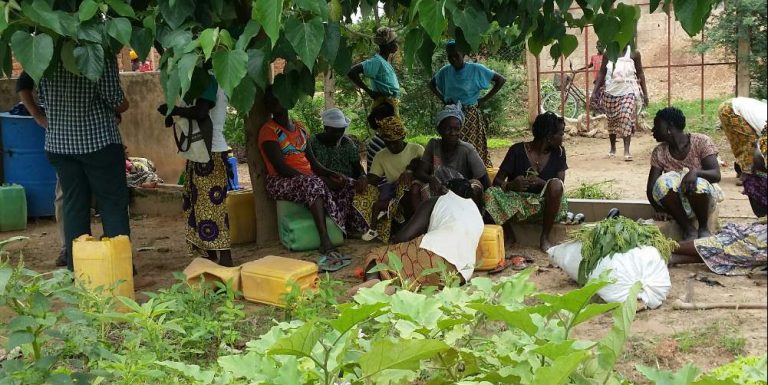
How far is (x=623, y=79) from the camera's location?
9.79 m

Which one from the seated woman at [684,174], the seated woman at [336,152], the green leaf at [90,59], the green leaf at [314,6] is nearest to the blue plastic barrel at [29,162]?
the seated woman at [336,152]

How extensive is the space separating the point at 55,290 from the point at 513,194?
11.7ft

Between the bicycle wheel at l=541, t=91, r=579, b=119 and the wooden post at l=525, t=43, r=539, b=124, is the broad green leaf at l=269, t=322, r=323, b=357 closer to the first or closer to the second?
the wooden post at l=525, t=43, r=539, b=124

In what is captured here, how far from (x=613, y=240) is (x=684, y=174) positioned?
3.77 ft

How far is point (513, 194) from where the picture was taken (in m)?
5.79

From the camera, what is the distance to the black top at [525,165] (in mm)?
5789

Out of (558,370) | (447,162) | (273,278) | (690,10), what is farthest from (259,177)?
(558,370)

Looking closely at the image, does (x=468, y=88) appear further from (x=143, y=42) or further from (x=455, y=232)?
(x=143, y=42)

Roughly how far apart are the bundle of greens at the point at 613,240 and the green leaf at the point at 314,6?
1.98 metres

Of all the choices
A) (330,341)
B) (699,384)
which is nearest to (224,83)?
(330,341)

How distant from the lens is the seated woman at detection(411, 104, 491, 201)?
5.81 metres

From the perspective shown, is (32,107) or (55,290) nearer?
(55,290)

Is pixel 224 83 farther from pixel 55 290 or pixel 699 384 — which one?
pixel 699 384

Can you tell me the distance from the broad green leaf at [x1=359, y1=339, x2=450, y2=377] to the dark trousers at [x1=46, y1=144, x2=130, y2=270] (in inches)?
138
